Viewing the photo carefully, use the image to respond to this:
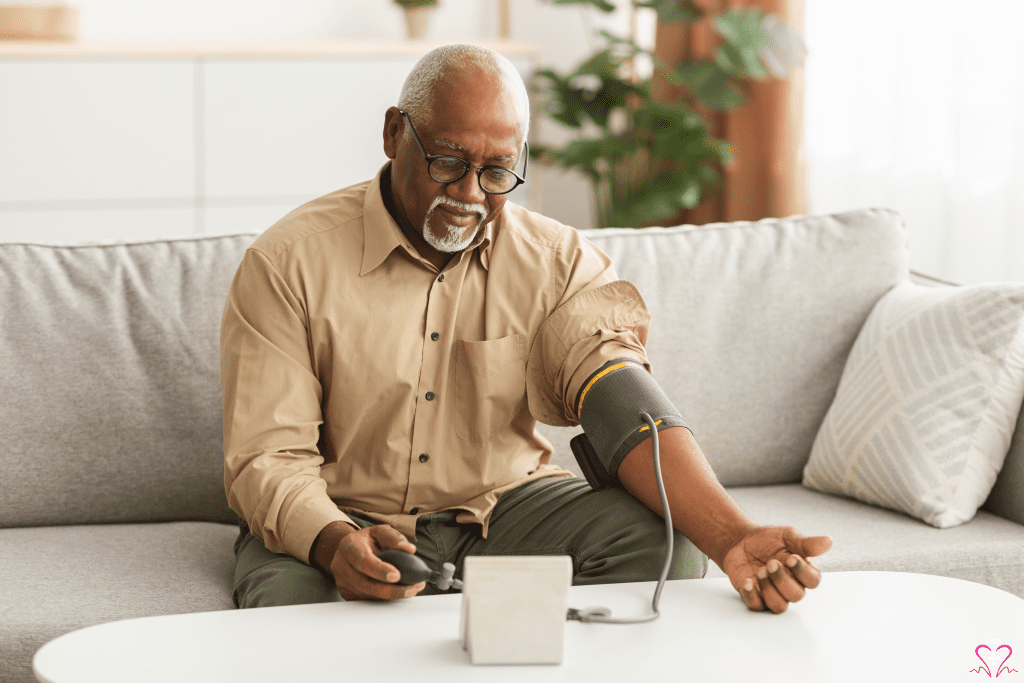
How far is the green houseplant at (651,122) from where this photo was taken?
11.0 feet

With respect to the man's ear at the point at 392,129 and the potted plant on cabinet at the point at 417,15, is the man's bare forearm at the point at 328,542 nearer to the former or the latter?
the man's ear at the point at 392,129

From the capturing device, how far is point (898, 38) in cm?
286

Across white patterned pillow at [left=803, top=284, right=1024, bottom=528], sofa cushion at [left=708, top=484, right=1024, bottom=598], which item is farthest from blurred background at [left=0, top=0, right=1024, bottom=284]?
sofa cushion at [left=708, top=484, right=1024, bottom=598]

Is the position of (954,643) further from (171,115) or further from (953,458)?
(171,115)

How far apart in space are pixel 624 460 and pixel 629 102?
2737 mm

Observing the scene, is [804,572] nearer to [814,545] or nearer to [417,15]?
[814,545]

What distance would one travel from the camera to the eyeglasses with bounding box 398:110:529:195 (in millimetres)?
1345

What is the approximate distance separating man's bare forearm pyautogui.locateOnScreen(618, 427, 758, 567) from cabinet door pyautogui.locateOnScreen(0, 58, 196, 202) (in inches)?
107

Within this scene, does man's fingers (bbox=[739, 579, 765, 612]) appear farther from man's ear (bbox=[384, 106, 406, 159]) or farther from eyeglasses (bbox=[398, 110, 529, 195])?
man's ear (bbox=[384, 106, 406, 159])

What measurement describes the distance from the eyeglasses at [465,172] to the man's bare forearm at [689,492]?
0.39 meters

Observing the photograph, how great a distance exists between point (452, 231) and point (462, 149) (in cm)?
11

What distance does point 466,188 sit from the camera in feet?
4.42

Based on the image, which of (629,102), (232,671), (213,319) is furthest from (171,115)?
(232,671)

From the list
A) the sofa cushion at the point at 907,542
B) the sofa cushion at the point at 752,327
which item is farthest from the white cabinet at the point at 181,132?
the sofa cushion at the point at 907,542
